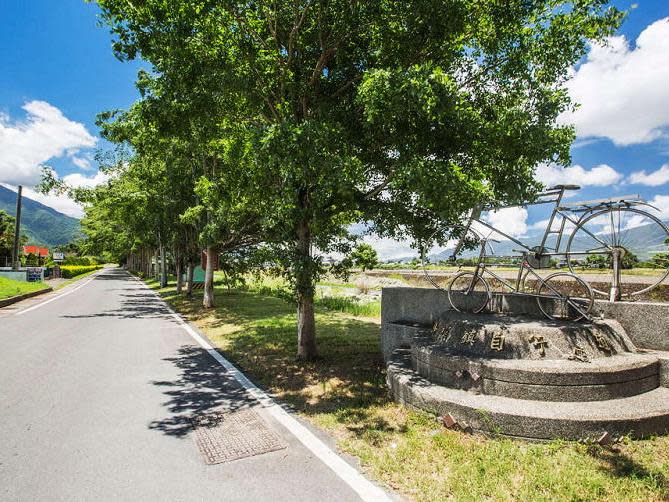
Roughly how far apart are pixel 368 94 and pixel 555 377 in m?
4.41

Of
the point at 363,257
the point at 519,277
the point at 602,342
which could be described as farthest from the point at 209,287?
the point at 602,342

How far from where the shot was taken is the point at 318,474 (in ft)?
12.5

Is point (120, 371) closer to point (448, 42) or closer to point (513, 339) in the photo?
point (513, 339)

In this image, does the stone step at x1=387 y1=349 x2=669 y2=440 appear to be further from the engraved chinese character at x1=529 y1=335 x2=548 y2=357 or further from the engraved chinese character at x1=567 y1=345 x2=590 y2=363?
the engraved chinese character at x1=529 y1=335 x2=548 y2=357

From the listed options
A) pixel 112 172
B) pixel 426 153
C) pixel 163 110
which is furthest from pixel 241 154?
pixel 112 172

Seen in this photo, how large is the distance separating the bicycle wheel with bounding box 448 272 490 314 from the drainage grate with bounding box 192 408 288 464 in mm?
4096

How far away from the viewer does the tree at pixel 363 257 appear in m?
8.95

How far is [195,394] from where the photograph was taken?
243 inches

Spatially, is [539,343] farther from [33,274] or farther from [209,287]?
[33,274]

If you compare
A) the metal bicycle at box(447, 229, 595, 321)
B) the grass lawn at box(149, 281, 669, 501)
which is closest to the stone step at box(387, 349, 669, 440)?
the grass lawn at box(149, 281, 669, 501)

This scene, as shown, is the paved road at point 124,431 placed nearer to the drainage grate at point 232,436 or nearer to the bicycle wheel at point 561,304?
the drainage grate at point 232,436

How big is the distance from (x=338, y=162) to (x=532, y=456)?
14.5ft

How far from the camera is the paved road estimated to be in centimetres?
356

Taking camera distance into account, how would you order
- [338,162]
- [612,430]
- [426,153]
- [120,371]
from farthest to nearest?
[120,371]
[426,153]
[338,162]
[612,430]
